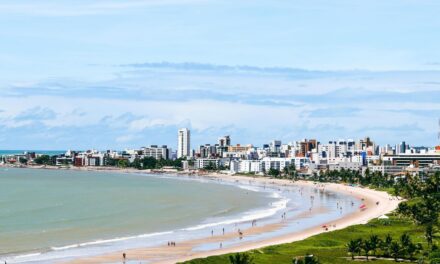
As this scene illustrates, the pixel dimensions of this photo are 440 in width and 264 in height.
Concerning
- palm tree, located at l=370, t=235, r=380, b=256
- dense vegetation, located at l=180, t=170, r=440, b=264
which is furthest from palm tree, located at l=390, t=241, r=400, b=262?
palm tree, located at l=370, t=235, r=380, b=256

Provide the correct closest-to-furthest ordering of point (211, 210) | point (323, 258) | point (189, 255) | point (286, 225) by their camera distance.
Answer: point (323, 258)
point (189, 255)
point (286, 225)
point (211, 210)

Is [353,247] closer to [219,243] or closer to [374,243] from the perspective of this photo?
[374,243]

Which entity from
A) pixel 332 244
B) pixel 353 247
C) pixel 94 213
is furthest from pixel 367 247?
pixel 94 213

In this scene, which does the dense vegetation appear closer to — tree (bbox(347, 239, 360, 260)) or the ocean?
tree (bbox(347, 239, 360, 260))

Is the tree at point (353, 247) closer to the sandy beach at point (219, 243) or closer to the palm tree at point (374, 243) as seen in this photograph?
the palm tree at point (374, 243)

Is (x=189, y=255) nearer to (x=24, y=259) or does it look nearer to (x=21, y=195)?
(x=24, y=259)

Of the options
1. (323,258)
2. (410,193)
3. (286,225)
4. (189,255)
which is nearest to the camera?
(323,258)

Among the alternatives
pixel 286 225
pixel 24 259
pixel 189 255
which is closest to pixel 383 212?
pixel 286 225
